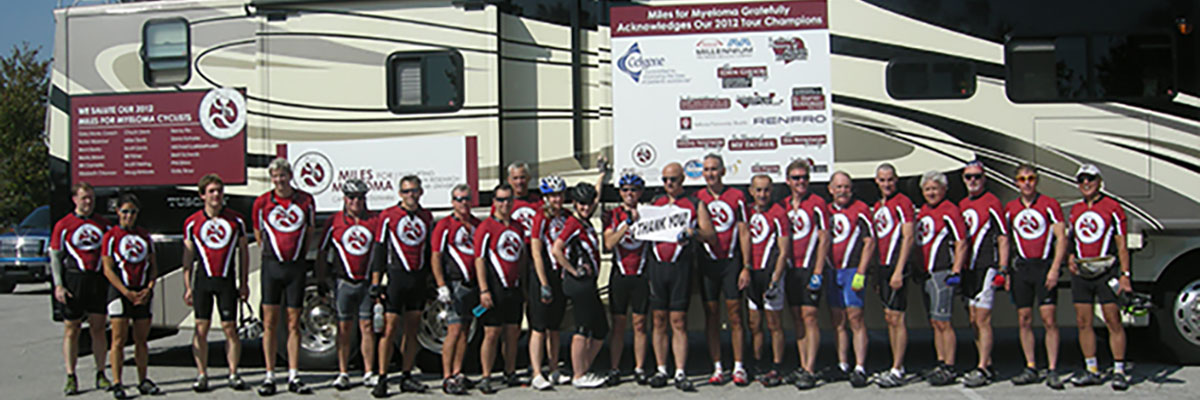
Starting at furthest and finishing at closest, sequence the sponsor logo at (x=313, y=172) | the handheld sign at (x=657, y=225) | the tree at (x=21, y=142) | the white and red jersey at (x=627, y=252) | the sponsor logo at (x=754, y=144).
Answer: the tree at (x=21, y=142) → the sponsor logo at (x=313, y=172) → the sponsor logo at (x=754, y=144) → the white and red jersey at (x=627, y=252) → the handheld sign at (x=657, y=225)

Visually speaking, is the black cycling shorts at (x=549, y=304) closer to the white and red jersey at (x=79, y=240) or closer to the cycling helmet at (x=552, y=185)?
the cycling helmet at (x=552, y=185)

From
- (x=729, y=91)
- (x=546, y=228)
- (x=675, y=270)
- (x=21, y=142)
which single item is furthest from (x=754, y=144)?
(x=21, y=142)

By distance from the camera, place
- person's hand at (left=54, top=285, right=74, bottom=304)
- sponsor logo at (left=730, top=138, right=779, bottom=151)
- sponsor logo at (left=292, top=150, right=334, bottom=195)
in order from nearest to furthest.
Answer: person's hand at (left=54, top=285, right=74, bottom=304) → sponsor logo at (left=730, top=138, right=779, bottom=151) → sponsor logo at (left=292, top=150, right=334, bottom=195)

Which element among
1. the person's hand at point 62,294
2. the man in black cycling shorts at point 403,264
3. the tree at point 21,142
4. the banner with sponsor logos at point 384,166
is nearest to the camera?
the man in black cycling shorts at point 403,264

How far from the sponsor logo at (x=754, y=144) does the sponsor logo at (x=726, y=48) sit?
0.67 metres

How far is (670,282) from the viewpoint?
6988 mm

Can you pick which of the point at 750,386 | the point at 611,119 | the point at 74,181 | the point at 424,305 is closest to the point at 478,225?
the point at 424,305

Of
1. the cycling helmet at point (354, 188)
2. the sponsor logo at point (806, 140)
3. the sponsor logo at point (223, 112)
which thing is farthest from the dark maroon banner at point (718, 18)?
the sponsor logo at point (223, 112)

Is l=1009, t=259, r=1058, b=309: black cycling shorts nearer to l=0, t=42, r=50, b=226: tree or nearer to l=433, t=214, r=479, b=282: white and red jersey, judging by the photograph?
l=433, t=214, r=479, b=282: white and red jersey

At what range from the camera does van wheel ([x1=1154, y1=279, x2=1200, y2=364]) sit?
7.53 metres

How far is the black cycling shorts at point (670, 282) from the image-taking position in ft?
22.9

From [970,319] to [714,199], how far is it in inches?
86.8

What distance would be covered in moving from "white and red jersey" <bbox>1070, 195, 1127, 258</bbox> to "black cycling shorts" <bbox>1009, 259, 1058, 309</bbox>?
0.29 metres

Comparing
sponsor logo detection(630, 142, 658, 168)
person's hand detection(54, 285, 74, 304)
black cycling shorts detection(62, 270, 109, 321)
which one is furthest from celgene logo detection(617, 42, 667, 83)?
person's hand detection(54, 285, 74, 304)
